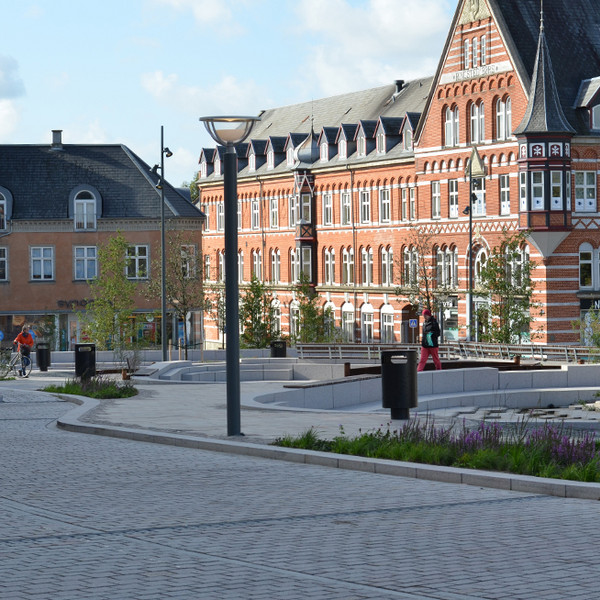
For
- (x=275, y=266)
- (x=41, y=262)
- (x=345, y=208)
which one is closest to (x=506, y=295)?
(x=41, y=262)

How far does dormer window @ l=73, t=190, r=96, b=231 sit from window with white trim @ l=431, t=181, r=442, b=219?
17672mm

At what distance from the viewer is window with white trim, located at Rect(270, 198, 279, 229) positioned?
90125 millimetres

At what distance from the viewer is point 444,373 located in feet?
103

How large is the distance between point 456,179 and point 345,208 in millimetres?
13850

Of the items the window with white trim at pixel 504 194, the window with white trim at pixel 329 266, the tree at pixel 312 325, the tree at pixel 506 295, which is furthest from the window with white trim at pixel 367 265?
the tree at pixel 506 295

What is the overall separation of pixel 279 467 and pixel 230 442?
1786mm

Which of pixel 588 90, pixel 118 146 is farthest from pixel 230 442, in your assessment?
pixel 118 146

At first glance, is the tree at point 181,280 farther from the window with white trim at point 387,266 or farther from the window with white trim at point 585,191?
the window with white trim at point 585,191

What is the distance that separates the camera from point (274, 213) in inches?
3565

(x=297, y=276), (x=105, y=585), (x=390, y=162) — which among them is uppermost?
(x=390, y=162)

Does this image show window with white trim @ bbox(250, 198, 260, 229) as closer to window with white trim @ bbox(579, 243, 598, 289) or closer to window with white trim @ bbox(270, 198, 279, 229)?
window with white trim @ bbox(270, 198, 279, 229)

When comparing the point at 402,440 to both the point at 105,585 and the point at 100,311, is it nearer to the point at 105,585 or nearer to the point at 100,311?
the point at 105,585

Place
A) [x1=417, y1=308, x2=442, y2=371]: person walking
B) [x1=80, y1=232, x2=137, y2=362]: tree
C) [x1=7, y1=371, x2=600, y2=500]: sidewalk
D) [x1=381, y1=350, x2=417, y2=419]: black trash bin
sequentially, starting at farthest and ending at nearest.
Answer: [x1=80, y1=232, x2=137, y2=362]: tree < [x1=417, y1=308, x2=442, y2=371]: person walking < [x1=381, y1=350, x2=417, y2=419]: black trash bin < [x1=7, y1=371, x2=600, y2=500]: sidewalk

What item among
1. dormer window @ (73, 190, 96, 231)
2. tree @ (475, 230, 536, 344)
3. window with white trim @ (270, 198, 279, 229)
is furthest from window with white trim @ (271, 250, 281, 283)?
tree @ (475, 230, 536, 344)
